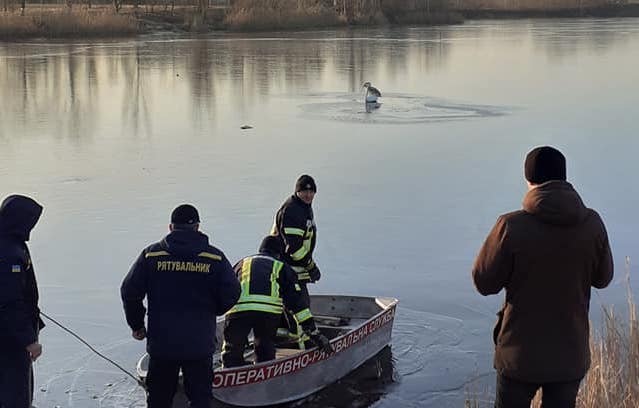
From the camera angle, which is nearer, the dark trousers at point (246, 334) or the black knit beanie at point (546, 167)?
the black knit beanie at point (546, 167)

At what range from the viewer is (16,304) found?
3820 mm

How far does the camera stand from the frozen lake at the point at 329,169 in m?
6.50

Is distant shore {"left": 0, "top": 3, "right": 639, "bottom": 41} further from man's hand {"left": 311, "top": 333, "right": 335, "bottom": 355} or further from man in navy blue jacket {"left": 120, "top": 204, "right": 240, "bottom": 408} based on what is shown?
man in navy blue jacket {"left": 120, "top": 204, "right": 240, "bottom": 408}

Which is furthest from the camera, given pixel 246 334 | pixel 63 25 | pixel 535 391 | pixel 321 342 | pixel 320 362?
pixel 63 25

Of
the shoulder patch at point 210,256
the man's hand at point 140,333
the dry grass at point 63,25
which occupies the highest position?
the dry grass at point 63,25

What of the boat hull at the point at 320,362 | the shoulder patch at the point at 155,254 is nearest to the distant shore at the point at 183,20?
the boat hull at the point at 320,362

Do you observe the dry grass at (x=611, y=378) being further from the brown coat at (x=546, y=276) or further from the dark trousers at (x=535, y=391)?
the brown coat at (x=546, y=276)

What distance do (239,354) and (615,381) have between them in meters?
1.90

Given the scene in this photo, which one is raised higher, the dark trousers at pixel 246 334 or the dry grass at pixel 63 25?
the dry grass at pixel 63 25

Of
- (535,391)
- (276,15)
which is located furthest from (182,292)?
(276,15)

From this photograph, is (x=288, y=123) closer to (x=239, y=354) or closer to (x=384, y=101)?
(x=384, y=101)

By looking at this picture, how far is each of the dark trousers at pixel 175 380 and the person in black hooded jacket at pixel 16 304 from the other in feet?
1.57

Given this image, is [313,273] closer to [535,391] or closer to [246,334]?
[246,334]

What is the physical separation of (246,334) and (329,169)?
254 inches
